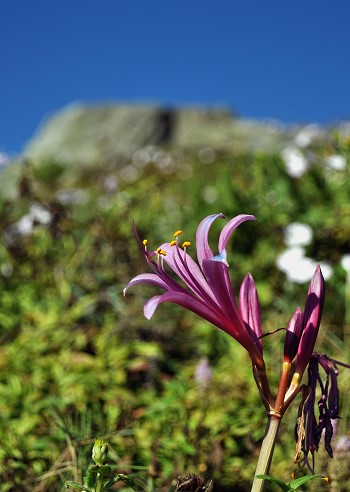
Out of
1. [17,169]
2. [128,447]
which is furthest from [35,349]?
[17,169]

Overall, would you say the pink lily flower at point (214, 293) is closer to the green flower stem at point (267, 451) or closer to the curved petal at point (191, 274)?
the curved petal at point (191, 274)

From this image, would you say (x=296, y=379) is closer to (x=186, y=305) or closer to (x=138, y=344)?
(x=186, y=305)

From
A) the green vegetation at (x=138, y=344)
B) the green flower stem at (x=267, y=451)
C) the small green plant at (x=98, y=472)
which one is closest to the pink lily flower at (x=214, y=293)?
the green flower stem at (x=267, y=451)

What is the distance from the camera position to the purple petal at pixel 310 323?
1188 millimetres

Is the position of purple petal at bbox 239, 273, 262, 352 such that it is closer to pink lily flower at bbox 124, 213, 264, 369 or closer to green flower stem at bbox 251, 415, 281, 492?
pink lily flower at bbox 124, 213, 264, 369

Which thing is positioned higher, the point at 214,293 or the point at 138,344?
the point at 138,344

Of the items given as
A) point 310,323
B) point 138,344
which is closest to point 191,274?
point 310,323

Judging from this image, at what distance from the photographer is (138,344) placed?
335 cm

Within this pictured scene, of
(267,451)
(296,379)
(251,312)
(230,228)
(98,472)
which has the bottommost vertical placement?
(98,472)

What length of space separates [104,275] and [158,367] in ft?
3.05

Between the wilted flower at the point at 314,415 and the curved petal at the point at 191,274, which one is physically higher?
the curved petal at the point at 191,274

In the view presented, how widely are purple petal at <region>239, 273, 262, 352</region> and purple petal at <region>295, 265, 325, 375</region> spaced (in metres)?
0.08

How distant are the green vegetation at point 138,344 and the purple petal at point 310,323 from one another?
0.57m

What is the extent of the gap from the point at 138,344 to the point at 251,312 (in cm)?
217
